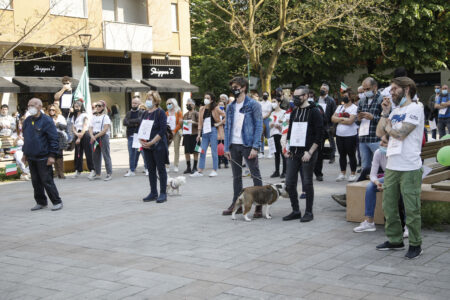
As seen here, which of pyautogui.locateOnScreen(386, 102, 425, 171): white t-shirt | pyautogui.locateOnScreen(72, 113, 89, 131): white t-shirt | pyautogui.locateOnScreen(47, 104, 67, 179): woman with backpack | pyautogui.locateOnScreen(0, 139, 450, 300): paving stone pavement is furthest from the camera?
pyautogui.locateOnScreen(72, 113, 89, 131): white t-shirt

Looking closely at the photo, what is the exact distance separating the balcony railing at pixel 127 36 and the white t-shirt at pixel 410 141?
26.6m

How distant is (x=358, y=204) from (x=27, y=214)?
5466 millimetres

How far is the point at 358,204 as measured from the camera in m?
7.25

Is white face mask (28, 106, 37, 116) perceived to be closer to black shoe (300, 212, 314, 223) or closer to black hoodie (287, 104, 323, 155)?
black hoodie (287, 104, 323, 155)

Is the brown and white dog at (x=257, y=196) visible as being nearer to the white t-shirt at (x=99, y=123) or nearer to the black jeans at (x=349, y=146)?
the black jeans at (x=349, y=146)

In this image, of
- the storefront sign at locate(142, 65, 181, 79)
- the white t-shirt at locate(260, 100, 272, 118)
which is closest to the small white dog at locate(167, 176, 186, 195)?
the white t-shirt at locate(260, 100, 272, 118)

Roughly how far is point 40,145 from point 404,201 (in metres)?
6.11

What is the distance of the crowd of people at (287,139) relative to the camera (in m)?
5.57

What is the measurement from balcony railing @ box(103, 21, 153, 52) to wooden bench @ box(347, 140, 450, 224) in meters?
25.0

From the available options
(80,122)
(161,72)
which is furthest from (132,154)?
(161,72)

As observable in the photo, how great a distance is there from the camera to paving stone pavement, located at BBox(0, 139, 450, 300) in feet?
15.7

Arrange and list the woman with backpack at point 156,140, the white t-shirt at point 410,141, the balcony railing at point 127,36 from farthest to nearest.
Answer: the balcony railing at point 127,36, the woman with backpack at point 156,140, the white t-shirt at point 410,141

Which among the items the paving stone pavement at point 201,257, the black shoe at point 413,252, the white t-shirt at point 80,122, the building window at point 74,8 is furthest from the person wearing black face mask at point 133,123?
the building window at point 74,8

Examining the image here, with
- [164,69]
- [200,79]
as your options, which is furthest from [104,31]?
[200,79]
